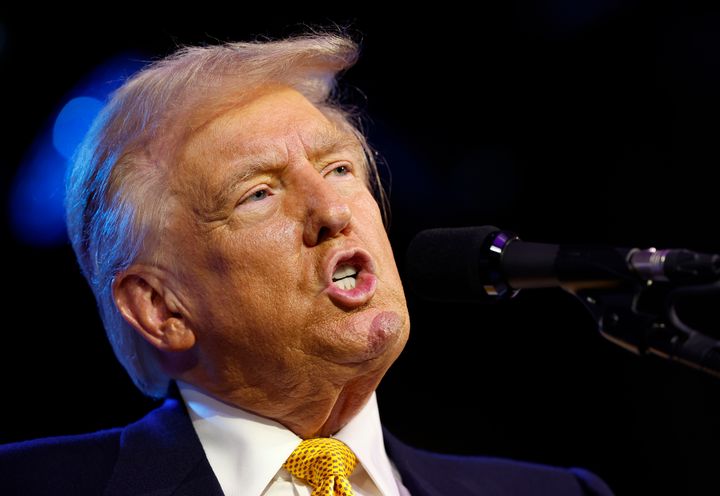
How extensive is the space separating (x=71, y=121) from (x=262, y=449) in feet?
4.51

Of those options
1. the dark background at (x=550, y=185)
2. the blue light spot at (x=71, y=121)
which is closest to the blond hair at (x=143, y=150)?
the blue light spot at (x=71, y=121)

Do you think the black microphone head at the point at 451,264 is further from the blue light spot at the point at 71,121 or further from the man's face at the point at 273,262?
the blue light spot at the point at 71,121

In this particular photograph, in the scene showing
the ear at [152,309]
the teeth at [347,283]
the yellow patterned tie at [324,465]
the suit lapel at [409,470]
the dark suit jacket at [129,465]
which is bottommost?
the suit lapel at [409,470]

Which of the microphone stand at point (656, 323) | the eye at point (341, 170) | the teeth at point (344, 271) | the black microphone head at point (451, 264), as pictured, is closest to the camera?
the microphone stand at point (656, 323)

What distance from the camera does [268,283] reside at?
1934 millimetres

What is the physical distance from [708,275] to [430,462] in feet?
4.53

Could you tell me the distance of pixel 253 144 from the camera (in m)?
2.04

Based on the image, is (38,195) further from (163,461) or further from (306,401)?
(306,401)

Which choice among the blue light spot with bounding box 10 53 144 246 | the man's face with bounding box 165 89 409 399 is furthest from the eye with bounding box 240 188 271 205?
the blue light spot with bounding box 10 53 144 246

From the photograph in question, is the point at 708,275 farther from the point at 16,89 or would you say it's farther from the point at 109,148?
the point at 16,89

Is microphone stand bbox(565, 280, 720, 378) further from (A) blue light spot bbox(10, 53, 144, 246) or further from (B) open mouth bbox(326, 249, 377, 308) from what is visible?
(A) blue light spot bbox(10, 53, 144, 246)

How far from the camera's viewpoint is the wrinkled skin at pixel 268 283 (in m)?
1.93

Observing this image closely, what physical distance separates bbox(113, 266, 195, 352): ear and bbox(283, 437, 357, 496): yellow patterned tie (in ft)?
1.27

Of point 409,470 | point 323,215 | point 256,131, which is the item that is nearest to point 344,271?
point 323,215
